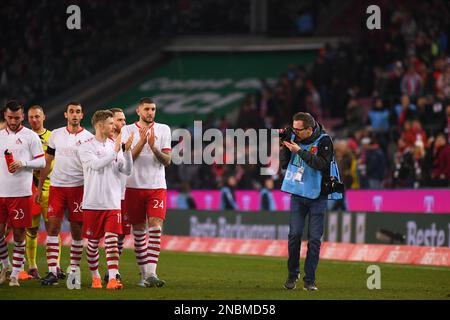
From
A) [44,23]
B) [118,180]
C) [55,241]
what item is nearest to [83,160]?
[118,180]

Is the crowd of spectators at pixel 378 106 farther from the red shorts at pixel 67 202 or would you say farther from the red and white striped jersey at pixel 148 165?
the red shorts at pixel 67 202

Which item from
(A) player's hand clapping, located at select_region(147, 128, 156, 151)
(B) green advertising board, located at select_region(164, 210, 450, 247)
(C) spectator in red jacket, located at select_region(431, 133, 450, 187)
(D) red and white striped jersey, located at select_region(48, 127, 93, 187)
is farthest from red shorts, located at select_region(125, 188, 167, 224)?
(C) spectator in red jacket, located at select_region(431, 133, 450, 187)

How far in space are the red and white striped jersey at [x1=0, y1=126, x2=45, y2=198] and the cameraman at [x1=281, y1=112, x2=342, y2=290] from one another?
3.86m

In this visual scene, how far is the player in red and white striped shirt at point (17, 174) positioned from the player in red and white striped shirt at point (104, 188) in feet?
4.31

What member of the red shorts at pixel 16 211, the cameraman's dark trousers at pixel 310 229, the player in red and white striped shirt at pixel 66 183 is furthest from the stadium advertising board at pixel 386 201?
the red shorts at pixel 16 211

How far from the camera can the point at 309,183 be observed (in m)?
16.3

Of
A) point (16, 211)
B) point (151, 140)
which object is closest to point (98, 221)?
point (151, 140)

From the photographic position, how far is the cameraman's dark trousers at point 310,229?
53.4 feet

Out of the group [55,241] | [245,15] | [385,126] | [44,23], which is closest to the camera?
[55,241]

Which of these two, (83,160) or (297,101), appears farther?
(297,101)

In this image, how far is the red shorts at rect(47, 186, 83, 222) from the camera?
673 inches

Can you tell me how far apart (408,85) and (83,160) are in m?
17.8
